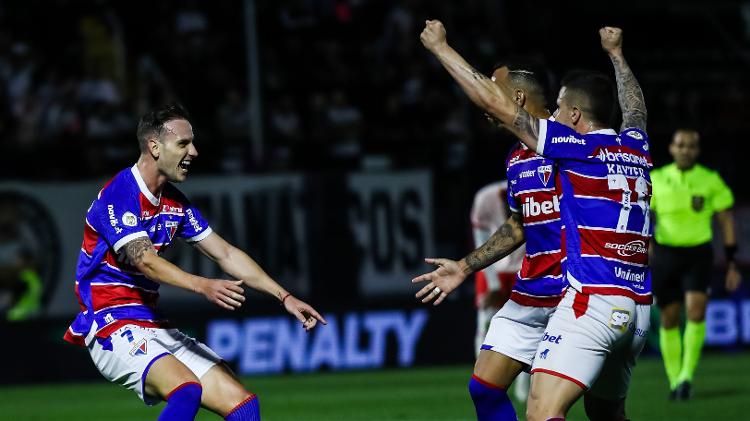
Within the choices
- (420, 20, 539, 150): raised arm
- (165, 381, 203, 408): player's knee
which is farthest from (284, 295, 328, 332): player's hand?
(420, 20, 539, 150): raised arm

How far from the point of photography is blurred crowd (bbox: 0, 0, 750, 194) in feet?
57.4

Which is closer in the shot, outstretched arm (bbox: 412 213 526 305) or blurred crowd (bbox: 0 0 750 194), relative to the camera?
outstretched arm (bbox: 412 213 526 305)

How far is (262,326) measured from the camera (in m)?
16.3

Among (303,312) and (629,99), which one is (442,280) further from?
(629,99)

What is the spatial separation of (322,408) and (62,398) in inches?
141

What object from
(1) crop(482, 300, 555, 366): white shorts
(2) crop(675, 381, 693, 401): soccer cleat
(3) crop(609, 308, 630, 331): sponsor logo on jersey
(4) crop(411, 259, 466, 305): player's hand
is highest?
(4) crop(411, 259, 466, 305): player's hand

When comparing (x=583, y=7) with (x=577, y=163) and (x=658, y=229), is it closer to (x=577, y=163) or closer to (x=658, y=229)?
(x=658, y=229)

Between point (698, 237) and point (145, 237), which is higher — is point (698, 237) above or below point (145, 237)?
below

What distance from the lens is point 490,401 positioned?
278 inches

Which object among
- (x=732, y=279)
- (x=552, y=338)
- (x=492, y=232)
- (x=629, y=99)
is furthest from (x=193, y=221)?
(x=732, y=279)

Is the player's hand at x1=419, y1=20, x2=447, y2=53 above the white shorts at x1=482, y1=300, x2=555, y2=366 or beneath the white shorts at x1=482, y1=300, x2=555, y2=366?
above

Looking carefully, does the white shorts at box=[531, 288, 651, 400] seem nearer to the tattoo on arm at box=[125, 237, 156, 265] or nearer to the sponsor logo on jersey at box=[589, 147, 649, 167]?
the sponsor logo on jersey at box=[589, 147, 649, 167]

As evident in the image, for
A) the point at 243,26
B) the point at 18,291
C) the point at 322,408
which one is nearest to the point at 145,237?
the point at 322,408

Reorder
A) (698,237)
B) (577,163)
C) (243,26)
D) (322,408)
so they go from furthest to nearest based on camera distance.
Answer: (243,26) < (698,237) < (322,408) < (577,163)
